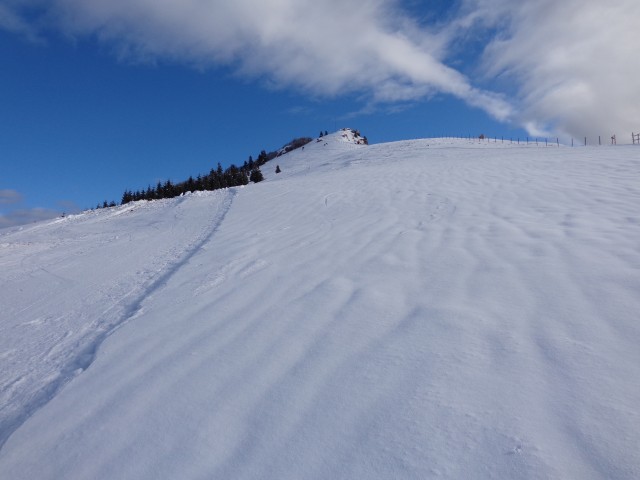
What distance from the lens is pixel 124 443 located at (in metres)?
2.24

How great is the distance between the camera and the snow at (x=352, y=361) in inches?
74.0

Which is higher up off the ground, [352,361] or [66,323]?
[66,323]

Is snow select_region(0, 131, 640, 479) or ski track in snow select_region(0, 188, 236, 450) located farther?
ski track in snow select_region(0, 188, 236, 450)

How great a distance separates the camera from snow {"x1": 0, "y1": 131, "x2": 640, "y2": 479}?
1.88 meters

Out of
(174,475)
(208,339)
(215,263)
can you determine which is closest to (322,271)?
(208,339)

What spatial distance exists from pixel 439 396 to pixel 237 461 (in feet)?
3.92

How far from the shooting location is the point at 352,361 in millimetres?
2650

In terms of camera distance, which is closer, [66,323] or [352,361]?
[352,361]

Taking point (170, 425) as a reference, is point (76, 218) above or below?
above

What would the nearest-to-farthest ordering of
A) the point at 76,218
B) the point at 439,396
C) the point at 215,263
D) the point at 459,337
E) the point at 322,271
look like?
1. the point at 439,396
2. the point at 459,337
3. the point at 322,271
4. the point at 215,263
5. the point at 76,218

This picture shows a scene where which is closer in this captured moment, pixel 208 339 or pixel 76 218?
pixel 208 339

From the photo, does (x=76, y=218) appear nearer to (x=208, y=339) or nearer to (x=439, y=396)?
(x=208, y=339)

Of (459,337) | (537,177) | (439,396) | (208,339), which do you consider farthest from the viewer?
(537,177)

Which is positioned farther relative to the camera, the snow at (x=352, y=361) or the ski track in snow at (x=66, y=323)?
the ski track in snow at (x=66, y=323)
